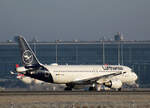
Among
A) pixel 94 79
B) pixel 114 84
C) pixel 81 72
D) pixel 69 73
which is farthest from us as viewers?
pixel 81 72

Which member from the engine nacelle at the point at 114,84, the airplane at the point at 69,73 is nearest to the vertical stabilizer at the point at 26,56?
the airplane at the point at 69,73

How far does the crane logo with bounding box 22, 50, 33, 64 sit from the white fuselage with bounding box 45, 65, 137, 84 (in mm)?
2969

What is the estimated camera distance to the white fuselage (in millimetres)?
88438

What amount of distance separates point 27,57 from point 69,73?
7189 mm

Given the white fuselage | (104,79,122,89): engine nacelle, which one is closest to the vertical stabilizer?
the white fuselage

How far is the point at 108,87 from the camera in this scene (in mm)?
89438

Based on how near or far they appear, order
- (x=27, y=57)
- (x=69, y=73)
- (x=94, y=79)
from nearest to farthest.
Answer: (x=27, y=57), (x=94, y=79), (x=69, y=73)

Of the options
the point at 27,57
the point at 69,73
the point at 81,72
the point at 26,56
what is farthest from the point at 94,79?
the point at 26,56

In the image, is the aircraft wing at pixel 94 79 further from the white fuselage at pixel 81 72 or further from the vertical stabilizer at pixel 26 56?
the vertical stabilizer at pixel 26 56

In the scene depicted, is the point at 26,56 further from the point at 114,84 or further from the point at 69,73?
the point at 114,84

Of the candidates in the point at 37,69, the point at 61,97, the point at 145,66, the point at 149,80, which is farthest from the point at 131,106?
the point at 145,66

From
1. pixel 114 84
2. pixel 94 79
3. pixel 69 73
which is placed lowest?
pixel 114 84

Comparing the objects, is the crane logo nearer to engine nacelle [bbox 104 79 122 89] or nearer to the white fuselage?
the white fuselage

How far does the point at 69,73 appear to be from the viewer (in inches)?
3511
